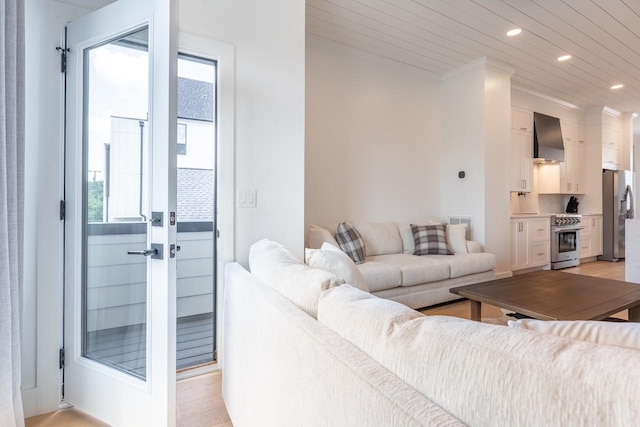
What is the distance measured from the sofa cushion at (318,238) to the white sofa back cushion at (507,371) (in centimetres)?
240

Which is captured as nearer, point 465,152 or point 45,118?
point 45,118

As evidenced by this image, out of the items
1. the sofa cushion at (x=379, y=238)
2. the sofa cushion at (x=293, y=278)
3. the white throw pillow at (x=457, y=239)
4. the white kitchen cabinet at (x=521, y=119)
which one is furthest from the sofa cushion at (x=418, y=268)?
the white kitchen cabinet at (x=521, y=119)

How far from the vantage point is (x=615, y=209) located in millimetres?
6055

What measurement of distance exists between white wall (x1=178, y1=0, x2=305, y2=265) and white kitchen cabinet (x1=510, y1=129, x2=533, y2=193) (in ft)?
13.7

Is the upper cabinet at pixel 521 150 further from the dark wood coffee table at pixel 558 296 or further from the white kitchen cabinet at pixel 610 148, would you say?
the dark wood coffee table at pixel 558 296

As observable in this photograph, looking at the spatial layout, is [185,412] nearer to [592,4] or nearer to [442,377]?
[442,377]

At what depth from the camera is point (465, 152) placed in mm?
4395

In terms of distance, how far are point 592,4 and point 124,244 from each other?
14.5 feet

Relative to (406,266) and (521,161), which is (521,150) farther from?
(406,266)

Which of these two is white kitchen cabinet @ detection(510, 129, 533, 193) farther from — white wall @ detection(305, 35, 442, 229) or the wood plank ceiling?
white wall @ detection(305, 35, 442, 229)

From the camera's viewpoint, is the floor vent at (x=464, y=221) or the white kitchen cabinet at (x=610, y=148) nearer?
the floor vent at (x=464, y=221)

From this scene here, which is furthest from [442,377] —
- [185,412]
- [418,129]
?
[418,129]

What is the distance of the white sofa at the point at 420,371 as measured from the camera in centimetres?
43

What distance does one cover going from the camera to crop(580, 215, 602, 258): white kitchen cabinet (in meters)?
5.85
